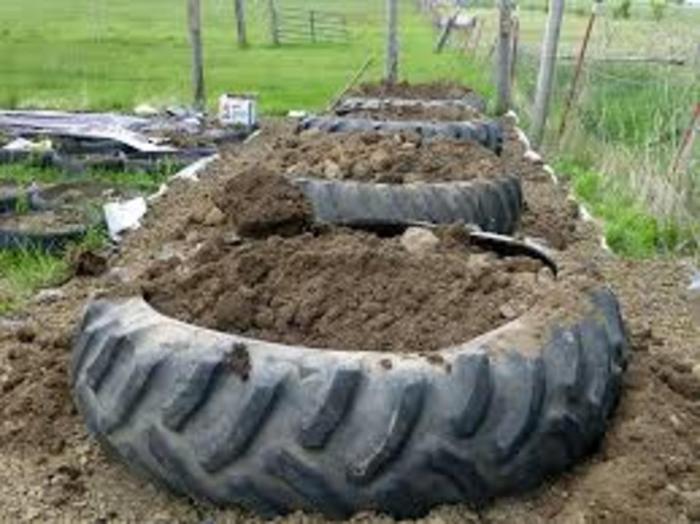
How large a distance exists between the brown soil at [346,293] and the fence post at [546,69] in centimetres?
736

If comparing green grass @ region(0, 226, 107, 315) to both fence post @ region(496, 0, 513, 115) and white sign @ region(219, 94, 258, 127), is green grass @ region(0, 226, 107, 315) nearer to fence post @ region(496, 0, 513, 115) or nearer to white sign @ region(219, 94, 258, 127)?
white sign @ region(219, 94, 258, 127)

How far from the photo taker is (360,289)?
3.34 m

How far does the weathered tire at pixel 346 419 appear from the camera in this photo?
2.75 meters

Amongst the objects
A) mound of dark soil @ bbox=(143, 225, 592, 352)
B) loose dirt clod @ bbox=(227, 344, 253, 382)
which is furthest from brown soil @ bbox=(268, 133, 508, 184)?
loose dirt clod @ bbox=(227, 344, 253, 382)

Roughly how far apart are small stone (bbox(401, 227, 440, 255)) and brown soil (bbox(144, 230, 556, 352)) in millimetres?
141

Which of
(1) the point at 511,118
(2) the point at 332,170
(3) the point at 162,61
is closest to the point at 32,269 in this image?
(2) the point at 332,170

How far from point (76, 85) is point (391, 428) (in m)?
14.3

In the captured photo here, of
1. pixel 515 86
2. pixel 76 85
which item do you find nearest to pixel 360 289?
pixel 515 86

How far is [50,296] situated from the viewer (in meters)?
5.16

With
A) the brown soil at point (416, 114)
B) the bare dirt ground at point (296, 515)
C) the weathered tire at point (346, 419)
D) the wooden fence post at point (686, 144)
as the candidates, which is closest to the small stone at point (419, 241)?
the bare dirt ground at point (296, 515)

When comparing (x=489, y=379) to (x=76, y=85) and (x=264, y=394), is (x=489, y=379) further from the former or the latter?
(x=76, y=85)

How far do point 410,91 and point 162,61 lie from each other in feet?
35.2

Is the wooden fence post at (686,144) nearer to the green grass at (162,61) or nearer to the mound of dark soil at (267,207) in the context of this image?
the mound of dark soil at (267,207)

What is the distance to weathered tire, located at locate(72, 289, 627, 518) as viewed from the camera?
2.75 meters
